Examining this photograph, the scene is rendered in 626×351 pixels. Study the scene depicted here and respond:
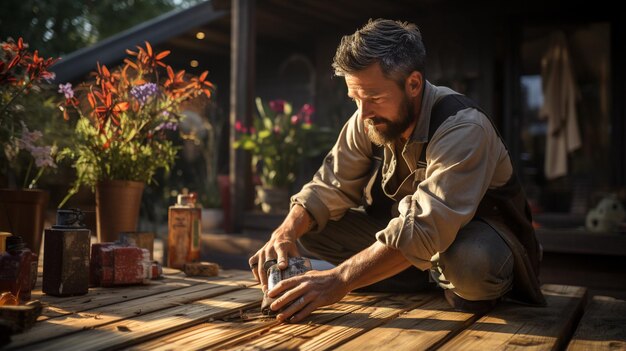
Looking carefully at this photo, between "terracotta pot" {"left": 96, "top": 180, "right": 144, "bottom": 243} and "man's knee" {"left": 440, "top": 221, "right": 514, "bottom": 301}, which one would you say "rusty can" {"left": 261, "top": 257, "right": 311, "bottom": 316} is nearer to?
"man's knee" {"left": 440, "top": 221, "right": 514, "bottom": 301}

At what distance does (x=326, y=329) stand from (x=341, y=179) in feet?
3.14

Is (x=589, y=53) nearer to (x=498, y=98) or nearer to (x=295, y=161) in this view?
(x=498, y=98)

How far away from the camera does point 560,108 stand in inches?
280

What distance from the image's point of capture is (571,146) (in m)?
7.01

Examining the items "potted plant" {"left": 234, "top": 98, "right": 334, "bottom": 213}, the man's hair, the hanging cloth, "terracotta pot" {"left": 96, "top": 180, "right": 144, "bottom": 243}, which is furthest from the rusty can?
the hanging cloth

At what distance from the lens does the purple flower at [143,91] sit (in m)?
3.19

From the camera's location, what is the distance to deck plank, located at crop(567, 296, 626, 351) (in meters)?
2.10

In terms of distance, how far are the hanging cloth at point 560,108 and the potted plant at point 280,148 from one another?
2.53 m

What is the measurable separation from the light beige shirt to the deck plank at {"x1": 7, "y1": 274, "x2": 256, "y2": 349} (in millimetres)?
522

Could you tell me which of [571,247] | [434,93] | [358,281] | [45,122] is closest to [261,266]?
[358,281]

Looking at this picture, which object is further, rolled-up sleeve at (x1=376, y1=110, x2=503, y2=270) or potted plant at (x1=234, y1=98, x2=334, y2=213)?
potted plant at (x1=234, y1=98, x2=334, y2=213)

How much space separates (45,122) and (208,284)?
7.44 feet

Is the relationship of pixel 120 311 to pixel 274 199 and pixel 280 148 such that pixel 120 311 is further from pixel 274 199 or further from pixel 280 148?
pixel 280 148

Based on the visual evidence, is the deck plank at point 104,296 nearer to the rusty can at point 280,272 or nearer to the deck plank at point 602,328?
the rusty can at point 280,272
